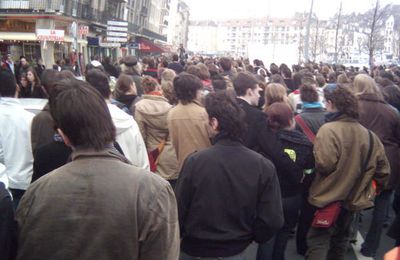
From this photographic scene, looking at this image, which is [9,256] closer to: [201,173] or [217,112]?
[201,173]

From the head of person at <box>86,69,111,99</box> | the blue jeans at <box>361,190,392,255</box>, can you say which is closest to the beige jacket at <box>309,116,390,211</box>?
the blue jeans at <box>361,190,392,255</box>

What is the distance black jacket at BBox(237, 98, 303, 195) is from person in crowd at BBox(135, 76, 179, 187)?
1.28 meters

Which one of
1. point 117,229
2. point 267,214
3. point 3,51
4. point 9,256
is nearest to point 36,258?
point 9,256

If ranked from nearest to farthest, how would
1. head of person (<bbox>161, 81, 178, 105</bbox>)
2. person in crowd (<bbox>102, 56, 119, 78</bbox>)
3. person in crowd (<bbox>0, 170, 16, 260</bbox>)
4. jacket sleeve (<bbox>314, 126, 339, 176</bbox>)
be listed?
person in crowd (<bbox>0, 170, 16, 260</bbox>) < jacket sleeve (<bbox>314, 126, 339, 176</bbox>) < head of person (<bbox>161, 81, 178, 105</bbox>) < person in crowd (<bbox>102, 56, 119, 78</bbox>)

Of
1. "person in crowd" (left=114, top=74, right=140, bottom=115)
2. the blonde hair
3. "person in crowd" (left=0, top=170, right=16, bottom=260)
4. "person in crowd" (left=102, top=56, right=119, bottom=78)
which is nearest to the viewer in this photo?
"person in crowd" (left=0, top=170, right=16, bottom=260)

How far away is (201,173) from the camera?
9.98 feet

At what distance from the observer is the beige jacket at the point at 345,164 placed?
14.3ft

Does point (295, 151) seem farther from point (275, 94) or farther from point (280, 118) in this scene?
point (275, 94)

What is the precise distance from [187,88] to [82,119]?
9.88 ft

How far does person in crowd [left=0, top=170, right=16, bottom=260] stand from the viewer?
6.14 ft

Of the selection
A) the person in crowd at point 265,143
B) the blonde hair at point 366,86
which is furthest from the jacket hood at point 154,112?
the blonde hair at point 366,86

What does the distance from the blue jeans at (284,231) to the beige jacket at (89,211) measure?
8.45ft

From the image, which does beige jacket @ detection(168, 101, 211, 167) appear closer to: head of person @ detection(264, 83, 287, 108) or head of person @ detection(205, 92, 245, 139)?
head of person @ detection(264, 83, 287, 108)

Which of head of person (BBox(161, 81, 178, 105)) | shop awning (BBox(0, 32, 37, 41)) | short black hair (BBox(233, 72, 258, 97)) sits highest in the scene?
shop awning (BBox(0, 32, 37, 41))
